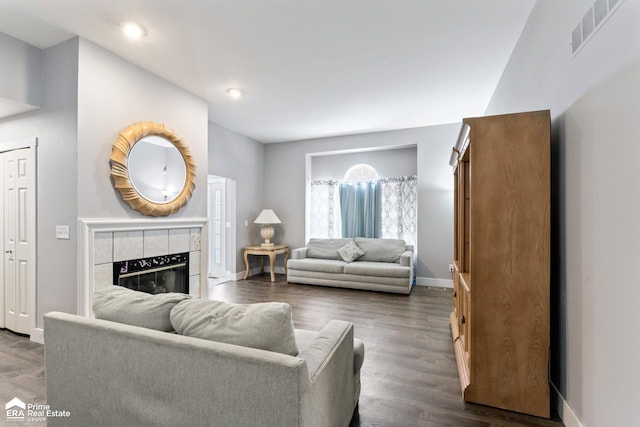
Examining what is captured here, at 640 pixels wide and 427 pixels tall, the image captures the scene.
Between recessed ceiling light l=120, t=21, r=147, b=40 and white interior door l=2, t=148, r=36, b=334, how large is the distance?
1.55m

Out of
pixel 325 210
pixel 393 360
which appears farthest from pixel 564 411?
pixel 325 210

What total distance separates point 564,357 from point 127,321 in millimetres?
2490

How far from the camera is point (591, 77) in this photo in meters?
1.53

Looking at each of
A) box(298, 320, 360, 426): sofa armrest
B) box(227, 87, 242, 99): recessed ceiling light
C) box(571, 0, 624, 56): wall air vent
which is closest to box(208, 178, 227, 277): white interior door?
box(227, 87, 242, 99): recessed ceiling light

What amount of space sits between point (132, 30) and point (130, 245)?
6.66 feet

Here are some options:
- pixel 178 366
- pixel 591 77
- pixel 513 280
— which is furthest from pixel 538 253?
pixel 178 366

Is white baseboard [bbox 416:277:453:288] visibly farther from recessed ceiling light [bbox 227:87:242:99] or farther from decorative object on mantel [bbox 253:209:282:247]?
recessed ceiling light [bbox 227:87:242:99]

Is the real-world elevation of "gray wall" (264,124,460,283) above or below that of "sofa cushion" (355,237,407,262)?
above

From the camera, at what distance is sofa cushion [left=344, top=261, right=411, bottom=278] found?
4.78 metres

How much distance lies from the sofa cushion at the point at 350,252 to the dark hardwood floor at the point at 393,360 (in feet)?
2.76

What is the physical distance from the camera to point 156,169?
11.3 ft
